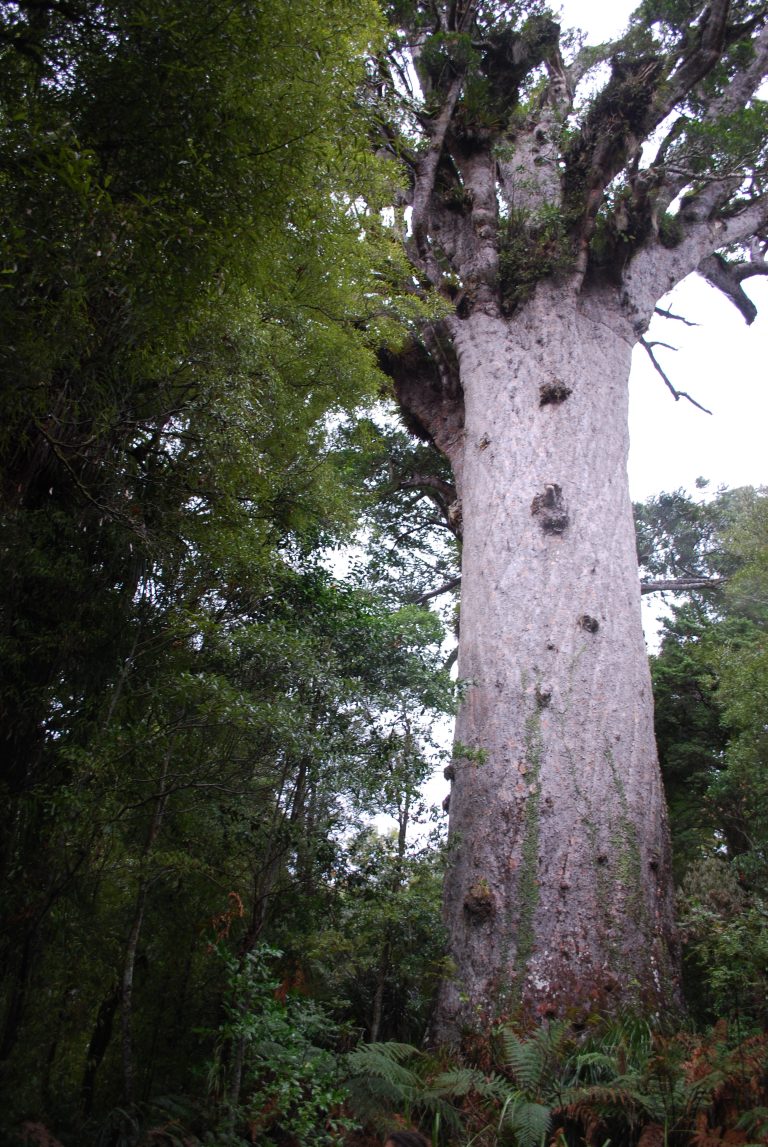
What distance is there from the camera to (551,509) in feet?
18.7

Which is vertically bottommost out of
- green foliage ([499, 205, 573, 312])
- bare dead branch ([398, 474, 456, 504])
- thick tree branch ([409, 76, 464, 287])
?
bare dead branch ([398, 474, 456, 504])

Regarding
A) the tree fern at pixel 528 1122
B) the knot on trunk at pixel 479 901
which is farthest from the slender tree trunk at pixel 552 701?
the tree fern at pixel 528 1122

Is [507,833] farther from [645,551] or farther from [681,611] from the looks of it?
[645,551]

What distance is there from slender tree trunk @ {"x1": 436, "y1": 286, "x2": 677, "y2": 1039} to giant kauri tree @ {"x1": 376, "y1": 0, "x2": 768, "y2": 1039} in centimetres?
2

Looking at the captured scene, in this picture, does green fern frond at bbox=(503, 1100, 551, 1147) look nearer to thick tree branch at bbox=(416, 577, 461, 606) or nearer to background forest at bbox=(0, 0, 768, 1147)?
background forest at bbox=(0, 0, 768, 1147)

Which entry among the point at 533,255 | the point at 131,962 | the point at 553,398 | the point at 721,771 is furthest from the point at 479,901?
the point at 533,255

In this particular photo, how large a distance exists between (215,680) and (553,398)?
3982 millimetres

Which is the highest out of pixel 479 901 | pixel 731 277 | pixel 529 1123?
pixel 731 277

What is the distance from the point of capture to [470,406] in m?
6.74

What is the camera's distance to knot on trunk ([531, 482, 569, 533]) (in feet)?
18.5

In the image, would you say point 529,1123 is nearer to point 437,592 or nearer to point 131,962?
point 131,962

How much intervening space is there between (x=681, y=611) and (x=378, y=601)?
7.00 meters

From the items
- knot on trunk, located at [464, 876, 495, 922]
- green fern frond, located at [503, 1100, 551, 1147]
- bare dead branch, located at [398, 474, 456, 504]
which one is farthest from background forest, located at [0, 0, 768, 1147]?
bare dead branch, located at [398, 474, 456, 504]

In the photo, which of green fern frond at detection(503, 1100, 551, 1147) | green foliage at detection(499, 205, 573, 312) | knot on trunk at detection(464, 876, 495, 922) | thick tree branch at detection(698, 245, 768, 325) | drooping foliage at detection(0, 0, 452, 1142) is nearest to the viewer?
drooping foliage at detection(0, 0, 452, 1142)
